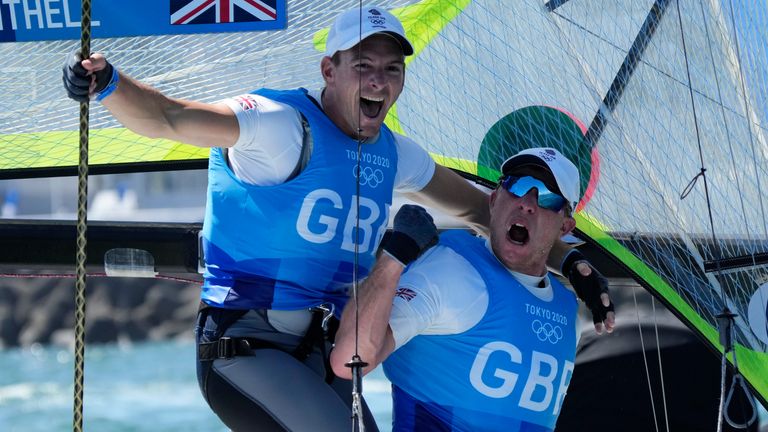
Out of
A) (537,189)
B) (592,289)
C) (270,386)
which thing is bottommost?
(270,386)

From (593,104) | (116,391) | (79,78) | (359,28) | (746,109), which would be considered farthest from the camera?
(116,391)

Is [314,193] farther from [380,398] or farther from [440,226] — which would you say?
[380,398]

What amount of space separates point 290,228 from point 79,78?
0.38 m

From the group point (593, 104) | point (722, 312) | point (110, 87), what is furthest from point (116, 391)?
point (110, 87)

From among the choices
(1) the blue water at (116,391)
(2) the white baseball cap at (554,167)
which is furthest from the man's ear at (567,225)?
(1) the blue water at (116,391)

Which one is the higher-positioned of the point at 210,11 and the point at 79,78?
the point at 210,11

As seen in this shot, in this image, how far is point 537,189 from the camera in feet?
5.23

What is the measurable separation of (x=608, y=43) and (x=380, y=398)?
5.94 ft

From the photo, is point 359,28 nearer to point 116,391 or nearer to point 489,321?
point 489,321

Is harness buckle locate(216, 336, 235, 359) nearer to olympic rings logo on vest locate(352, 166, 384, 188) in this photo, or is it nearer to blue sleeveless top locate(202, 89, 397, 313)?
blue sleeveless top locate(202, 89, 397, 313)

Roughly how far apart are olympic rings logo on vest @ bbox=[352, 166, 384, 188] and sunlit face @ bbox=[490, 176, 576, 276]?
179mm

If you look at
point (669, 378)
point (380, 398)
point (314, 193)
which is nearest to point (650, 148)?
point (314, 193)

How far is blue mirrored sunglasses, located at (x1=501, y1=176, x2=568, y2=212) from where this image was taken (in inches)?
62.6

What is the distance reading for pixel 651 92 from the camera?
72.4 inches
